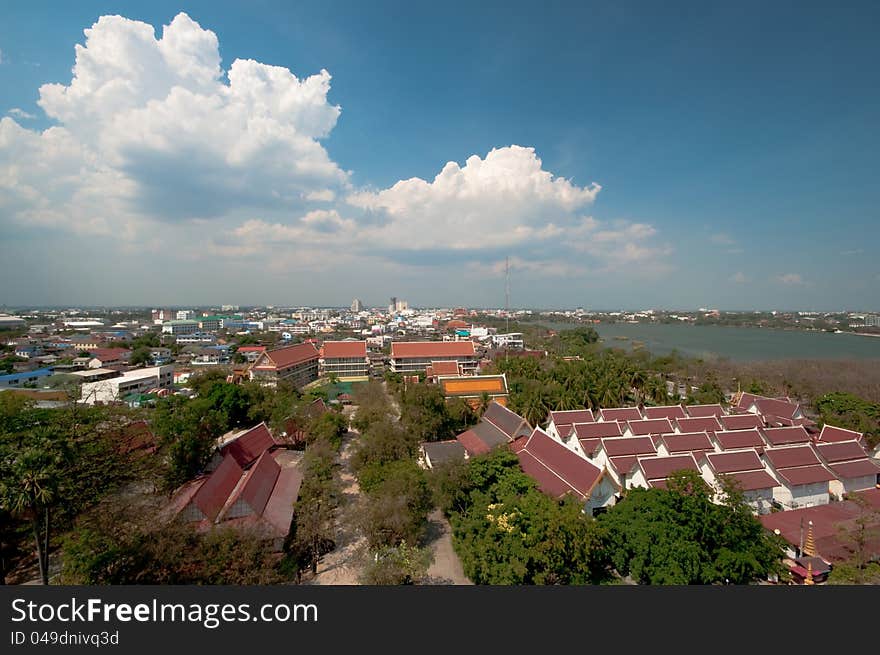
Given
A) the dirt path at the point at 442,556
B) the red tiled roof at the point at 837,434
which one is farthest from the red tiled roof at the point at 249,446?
the red tiled roof at the point at 837,434

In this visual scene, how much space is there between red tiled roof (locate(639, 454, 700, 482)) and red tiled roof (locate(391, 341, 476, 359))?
71.6 feet

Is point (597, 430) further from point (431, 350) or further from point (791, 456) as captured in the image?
point (431, 350)

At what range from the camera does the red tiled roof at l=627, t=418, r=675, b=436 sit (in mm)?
16734

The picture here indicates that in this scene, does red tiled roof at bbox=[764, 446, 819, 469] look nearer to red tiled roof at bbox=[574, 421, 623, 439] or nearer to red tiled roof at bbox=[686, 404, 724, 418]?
red tiled roof at bbox=[686, 404, 724, 418]

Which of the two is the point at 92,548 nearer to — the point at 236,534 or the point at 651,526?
the point at 236,534

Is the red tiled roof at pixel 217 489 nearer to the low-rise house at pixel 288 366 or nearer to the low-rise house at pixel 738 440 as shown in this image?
the low-rise house at pixel 288 366

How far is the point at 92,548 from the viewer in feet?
22.4

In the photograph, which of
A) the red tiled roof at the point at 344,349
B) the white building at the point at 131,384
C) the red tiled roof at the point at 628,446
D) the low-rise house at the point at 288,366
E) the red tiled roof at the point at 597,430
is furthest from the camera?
the red tiled roof at the point at 344,349

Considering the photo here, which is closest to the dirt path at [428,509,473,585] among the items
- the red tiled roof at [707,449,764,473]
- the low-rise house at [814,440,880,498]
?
the red tiled roof at [707,449,764,473]

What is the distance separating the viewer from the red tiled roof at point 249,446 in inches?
583

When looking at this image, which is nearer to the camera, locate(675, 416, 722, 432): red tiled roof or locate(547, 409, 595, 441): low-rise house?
locate(675, 416, 722, 432): red tiled roof

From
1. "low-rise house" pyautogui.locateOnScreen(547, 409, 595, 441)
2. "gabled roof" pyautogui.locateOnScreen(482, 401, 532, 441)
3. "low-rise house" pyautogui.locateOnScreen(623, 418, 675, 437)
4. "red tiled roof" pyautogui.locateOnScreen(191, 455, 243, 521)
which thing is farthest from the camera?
"low-rise house" pyautogui.locateOnScreen(547, 409, 595, 441)

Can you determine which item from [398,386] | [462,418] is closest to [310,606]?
[462,418]

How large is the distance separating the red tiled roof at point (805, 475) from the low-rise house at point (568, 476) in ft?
21.1
